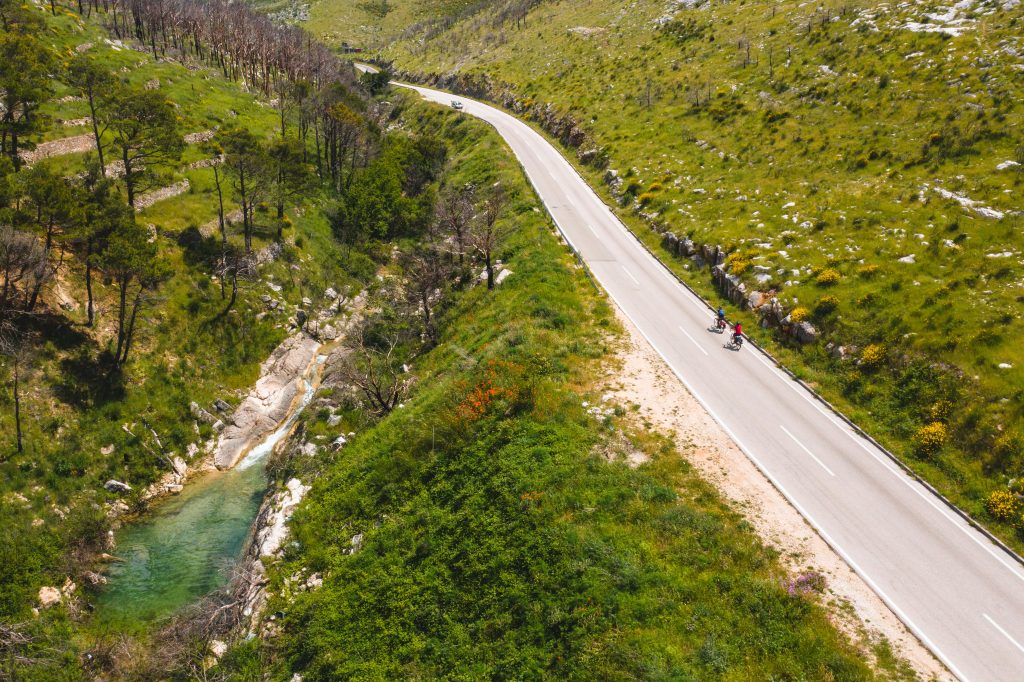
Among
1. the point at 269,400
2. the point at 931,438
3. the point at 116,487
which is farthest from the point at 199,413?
the point at 931,438

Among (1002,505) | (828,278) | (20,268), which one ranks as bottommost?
(20,268)

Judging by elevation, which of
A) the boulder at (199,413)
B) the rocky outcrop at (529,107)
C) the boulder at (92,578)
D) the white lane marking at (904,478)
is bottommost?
the boulder at (92,578)

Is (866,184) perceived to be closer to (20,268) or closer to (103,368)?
(103,368)

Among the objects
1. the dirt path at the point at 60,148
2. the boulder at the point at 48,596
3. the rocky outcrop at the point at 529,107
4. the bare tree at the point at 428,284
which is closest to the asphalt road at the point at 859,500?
the bare tree at the point at 428,284

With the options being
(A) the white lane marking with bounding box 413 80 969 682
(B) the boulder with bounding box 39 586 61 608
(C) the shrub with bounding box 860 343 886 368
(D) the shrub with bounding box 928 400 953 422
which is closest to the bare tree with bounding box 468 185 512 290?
(A) the white lane marking with bounding box 413 80 969 682

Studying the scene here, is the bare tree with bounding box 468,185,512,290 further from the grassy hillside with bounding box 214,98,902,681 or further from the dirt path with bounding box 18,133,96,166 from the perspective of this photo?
the dirt path with bounding box 18,133,96,166

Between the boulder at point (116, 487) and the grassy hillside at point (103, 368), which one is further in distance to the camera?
the boulder at point (116, 487)

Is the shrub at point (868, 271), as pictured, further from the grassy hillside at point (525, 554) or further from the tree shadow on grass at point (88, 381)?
the tree shadow on grass at point (88, 381)
